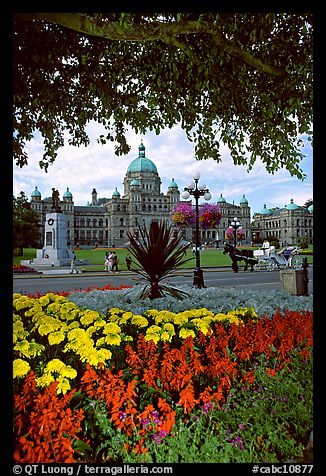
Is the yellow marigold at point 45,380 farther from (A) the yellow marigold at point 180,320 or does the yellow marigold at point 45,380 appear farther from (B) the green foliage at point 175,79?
(B) the green foliage at point 175,79

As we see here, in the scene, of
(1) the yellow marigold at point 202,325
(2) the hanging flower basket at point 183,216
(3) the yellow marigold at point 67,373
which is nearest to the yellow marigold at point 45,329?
(3) the yellow marigold at point 67,373

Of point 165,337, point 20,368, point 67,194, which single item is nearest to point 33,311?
point 67,194

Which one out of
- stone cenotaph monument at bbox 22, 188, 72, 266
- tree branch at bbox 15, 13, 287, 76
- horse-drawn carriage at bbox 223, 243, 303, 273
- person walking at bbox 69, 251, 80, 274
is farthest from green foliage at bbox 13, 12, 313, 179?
person walking at bbox 69, 251, 80, 274

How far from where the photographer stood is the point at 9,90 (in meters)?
3.03

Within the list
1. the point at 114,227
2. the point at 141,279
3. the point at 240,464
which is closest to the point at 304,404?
the point at 240,464

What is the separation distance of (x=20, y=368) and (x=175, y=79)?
3727 mm

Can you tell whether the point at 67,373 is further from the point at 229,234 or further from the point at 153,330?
the point at 229,234

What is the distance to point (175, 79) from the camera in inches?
176

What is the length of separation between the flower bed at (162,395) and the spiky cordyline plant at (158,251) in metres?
1.63

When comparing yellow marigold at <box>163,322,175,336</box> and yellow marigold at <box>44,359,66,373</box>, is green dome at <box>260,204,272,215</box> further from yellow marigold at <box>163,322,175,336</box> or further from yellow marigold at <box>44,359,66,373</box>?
yellow marigold at <box>44,359,66,373</box>

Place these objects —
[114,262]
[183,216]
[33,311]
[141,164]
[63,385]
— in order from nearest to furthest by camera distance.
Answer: [63,385] < [33,311] < [141,164] < [183,216] < [114,262]

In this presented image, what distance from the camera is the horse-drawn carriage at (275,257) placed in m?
5.31

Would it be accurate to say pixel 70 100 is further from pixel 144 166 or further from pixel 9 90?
pixel 9 90

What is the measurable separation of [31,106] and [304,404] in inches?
175
